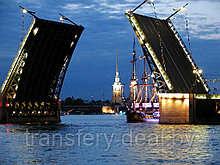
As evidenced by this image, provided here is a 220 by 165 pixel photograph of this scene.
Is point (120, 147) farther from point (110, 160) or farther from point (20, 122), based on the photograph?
point (20, 122)

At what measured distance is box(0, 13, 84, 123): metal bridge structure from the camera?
47.5 meters

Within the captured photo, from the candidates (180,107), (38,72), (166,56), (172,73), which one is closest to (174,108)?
(180,107)

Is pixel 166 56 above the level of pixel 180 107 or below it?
above

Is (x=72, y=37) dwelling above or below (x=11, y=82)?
above

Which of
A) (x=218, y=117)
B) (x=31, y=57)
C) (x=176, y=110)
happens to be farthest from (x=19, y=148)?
(x=218, y=117)

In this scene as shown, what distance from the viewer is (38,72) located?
52.4 meters

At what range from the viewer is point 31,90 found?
55531mm

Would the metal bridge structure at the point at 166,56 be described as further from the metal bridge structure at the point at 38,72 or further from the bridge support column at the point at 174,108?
the metal bridge structure at the point at 38,72

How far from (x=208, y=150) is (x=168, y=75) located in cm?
2669

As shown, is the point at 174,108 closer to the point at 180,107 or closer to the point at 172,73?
the point at 180,107

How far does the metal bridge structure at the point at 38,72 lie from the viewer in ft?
156

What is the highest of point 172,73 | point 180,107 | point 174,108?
point 172,73

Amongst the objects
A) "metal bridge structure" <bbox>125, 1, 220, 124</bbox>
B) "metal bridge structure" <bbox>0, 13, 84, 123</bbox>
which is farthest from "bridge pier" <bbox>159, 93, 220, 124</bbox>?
"metal bridge structure" <bbox>0, 13, 84, 123</bbox>

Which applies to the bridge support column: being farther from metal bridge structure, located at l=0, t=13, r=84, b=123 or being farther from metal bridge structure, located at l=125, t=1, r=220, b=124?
metal bridge structure, located at l=0, t=13, r=84, b=123
